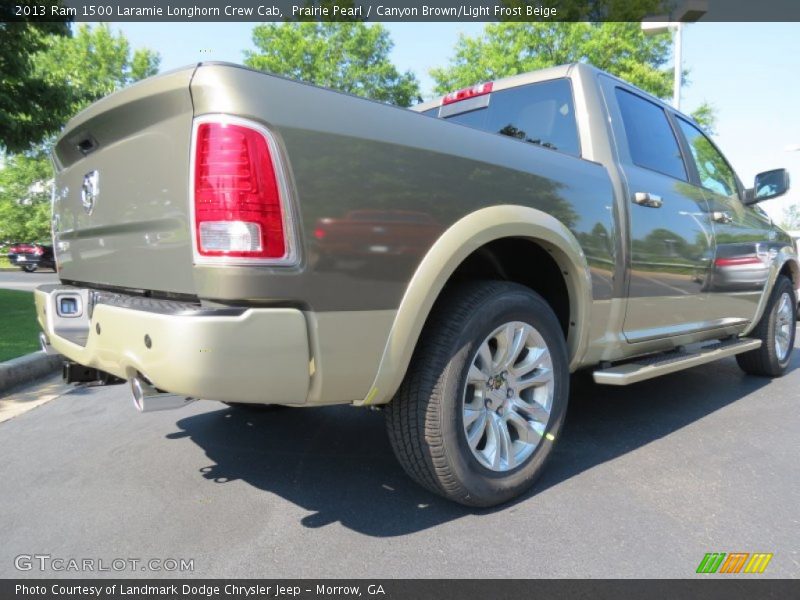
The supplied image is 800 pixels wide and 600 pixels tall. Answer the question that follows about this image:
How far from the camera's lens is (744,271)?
4.08m

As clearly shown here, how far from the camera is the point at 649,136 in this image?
3.39 metres

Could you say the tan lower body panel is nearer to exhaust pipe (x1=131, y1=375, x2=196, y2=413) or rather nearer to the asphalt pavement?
exhaust pipe (x1=131, y1=375, x2=196, y2=413)

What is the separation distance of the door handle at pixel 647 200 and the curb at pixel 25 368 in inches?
159

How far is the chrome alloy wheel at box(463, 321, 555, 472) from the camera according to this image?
2285 millimetres

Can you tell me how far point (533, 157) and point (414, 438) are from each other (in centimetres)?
134

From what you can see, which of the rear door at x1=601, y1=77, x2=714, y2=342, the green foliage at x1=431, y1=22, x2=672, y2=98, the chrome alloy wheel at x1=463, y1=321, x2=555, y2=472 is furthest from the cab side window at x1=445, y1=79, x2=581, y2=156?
the green foliage at x1=431, y1=22, x2=672, y2=98

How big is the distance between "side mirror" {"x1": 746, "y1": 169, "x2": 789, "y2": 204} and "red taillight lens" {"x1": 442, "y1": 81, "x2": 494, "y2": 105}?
232 centimetres

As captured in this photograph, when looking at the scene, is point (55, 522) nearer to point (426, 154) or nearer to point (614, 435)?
point (426, 154)

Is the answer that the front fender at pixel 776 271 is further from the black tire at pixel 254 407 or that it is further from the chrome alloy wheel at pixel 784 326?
the black tire at pixel 254 407

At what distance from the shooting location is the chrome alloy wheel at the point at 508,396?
229cm

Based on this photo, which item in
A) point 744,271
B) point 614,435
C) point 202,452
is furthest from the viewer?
point 744,271

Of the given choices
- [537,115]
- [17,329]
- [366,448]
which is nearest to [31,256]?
[17,329]

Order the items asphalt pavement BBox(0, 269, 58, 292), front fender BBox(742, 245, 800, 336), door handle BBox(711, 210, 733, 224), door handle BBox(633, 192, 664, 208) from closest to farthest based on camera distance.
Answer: door handle BBox(633, 192, 664, 208) → door handle BBox(711, 210, 733, 224) → front fender BBox(742, 245, 800, 336) → asphalt pavement BBox(0, 269, 58, 292)
